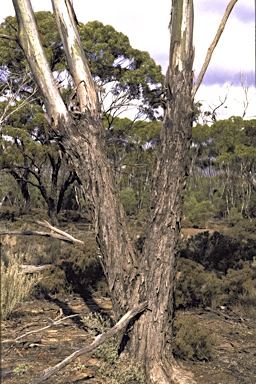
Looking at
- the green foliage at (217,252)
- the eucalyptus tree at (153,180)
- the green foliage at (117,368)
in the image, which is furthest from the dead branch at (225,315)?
the green foliage at (117,368)

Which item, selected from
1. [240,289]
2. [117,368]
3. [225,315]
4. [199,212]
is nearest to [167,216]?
[117,368]

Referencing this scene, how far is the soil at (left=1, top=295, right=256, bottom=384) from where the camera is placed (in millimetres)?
4172

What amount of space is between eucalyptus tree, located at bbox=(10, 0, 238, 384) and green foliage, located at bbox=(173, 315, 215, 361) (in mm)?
652

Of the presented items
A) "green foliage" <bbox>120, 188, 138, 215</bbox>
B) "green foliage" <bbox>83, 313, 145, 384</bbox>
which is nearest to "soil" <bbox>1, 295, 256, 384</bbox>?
"green foliage" <bbox>83, 313, 145, 384</bbox>

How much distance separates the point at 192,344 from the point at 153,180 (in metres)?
1.95

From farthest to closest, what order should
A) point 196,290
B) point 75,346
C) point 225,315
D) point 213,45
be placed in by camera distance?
point 196,290
point 225,315
point 75,346
point 213,45

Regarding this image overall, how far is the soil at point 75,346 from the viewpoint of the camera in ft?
13.7

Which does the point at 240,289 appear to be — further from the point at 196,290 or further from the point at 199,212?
the point at 199,212

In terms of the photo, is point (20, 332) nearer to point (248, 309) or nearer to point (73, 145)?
point (73, 145)

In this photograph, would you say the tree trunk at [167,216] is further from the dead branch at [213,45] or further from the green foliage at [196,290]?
the green foliage at [196,290]

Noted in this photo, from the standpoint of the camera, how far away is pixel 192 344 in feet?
16.1

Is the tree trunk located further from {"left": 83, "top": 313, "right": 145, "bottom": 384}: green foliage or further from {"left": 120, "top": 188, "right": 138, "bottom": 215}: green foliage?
{"left": 120, "top": 188, "right": 138, "bottom": 215}: green foliage

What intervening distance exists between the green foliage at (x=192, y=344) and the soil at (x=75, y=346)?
3.3 inches

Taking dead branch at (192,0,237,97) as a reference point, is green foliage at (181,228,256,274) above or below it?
below
